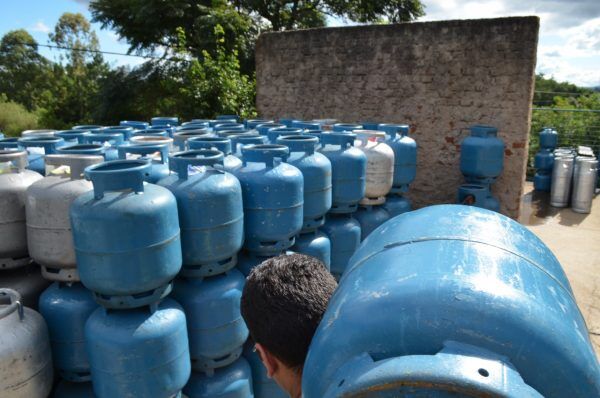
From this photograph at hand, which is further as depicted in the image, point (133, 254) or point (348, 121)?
point (348, 121)

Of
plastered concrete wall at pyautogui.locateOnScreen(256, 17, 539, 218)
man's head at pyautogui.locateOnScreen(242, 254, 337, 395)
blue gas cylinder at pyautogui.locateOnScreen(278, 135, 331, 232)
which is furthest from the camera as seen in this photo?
plastered concrete wall at pyautogui.locateOnScreen(256, 17, 539, 218)

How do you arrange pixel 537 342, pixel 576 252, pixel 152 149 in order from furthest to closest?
pixel 576 252 → pixel 152 149 → pixel 537 342

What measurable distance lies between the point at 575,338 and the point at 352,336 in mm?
416

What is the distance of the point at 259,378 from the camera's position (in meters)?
2.73

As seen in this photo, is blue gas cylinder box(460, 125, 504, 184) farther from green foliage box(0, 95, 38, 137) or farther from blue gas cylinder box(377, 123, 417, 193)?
green foliage box(0, 95, 38, 137)

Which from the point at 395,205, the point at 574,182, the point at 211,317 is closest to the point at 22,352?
A: the point at 211,317

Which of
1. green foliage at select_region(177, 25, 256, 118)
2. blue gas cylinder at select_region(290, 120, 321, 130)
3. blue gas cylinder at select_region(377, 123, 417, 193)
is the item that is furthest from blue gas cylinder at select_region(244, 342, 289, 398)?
green foliage at select_region(177, 25, 256, 118)

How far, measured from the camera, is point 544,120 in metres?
11.3

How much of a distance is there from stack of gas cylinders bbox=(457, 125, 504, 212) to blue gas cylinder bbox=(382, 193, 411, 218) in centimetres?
124

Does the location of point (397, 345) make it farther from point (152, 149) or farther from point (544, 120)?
point (544, 120)

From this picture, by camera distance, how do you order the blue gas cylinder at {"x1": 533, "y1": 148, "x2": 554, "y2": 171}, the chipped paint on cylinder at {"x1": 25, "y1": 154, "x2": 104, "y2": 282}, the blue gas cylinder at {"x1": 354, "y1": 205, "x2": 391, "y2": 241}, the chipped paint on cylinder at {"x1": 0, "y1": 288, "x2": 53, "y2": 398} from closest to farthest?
1. the chipped paint on cylinder at {"x1": 0, "y1": 288, "x2": 53, "y2": 398}
2. the chipped paint on cylinder at {"x1": 25, "y1": 154, "x2": 104, "y2": 282}
3. the blue gas cylinder at {"x1": 354, "y1": 205, "x2": 391, "y2": 241}
4. the blue gas cylinder at {"x1": 533, "y1": 148, "x2": 554, "y2": 171}

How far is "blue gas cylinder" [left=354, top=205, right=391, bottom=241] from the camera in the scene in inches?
156

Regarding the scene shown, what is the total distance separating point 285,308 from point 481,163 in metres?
4.95

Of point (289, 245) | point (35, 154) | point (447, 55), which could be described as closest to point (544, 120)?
point (447, 55)
